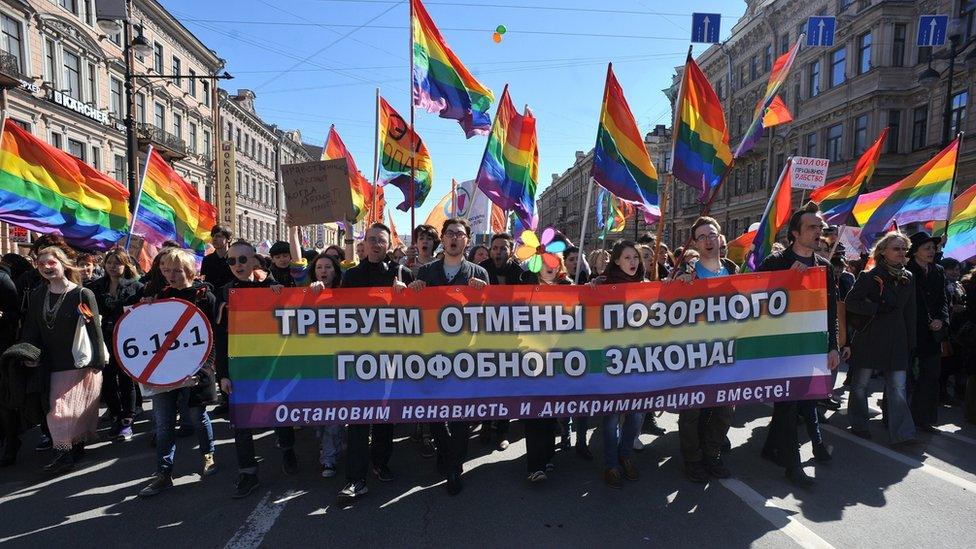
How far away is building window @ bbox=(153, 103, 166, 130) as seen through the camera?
32.6 meters

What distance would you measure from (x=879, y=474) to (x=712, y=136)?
3.21 metres

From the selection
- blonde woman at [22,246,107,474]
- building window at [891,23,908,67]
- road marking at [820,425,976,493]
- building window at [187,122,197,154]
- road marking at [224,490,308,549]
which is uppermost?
building window at [891,23,908,67]

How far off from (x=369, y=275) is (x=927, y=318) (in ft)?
17.7

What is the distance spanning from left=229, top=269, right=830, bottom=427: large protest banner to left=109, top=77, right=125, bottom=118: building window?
3104 cm

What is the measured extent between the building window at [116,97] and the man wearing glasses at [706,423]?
32533mm

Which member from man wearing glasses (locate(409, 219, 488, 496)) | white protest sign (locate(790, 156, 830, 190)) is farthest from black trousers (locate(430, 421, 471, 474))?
white protest sign (locate(790, 156, 830, 190))

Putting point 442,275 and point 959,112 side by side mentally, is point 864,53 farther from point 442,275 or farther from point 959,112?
point 442,275

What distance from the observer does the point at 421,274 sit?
13.5ft

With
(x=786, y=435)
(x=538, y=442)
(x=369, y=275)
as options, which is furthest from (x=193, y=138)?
(x=786, y=435)

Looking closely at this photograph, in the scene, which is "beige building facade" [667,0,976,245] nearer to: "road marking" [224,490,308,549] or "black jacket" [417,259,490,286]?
"black jacket" [417,259,490,286]

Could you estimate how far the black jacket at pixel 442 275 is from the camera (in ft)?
13.3

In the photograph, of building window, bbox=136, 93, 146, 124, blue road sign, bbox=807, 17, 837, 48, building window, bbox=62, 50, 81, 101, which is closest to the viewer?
blue road sign, bbox=807, 17, 837, 48

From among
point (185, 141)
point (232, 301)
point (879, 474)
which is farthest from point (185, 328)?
point (185, 141)

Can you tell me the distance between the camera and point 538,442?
13.4 ft
